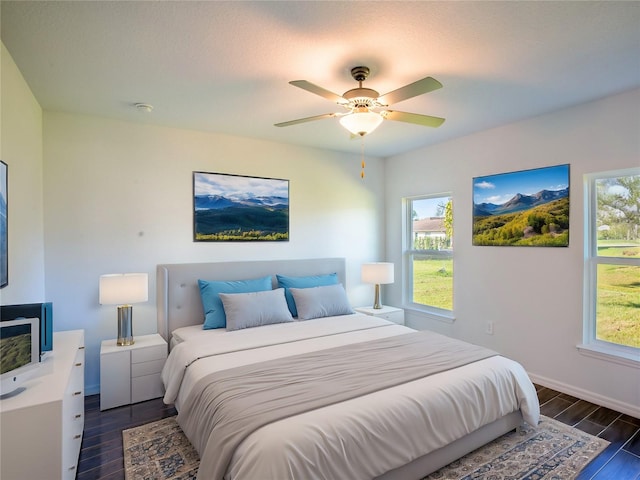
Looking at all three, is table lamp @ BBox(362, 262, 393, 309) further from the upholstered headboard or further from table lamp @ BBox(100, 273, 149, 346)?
table lamp @ BBox(100, 273, 149, 346)

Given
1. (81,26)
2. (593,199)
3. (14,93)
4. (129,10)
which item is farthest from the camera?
(593,199)

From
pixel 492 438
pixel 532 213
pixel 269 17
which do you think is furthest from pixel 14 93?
pixel 532 213

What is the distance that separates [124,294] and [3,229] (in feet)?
3.73

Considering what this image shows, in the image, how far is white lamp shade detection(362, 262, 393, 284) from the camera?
4.28 m

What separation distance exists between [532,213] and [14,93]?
4.20 metres

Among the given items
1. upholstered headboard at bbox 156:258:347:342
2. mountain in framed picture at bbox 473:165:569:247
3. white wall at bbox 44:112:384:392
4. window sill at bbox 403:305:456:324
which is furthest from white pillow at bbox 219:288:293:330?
mountain in framed picture at bbox 473:165:569:247

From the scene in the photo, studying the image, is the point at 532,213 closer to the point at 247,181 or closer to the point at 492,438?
the point at 492,438

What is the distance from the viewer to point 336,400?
182 cm

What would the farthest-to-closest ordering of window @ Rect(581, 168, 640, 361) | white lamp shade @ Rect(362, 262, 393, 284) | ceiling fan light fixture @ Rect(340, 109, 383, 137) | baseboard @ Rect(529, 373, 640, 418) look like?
white lamp shade @ Rect(362, 262, 393, 284), window @ Rect(581, 168, 640, 361), baseboard @ Rect(529, 373, 640, 418), ceiling fan light fixture @ Rect(340, 109, 383, 137)

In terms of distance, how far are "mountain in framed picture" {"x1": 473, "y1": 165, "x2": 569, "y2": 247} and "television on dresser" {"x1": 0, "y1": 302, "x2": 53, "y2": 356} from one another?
3821 mm

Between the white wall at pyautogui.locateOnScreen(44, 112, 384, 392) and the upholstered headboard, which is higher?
the white wall at pyautogui.locateOnScreen(44, 112, 384, 392)

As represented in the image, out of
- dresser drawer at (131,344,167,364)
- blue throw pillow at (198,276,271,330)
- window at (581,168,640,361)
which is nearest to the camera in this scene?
window at (581,168,640,361)

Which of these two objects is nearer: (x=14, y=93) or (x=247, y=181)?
(x=14, y=93)

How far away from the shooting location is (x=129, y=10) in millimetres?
1734
